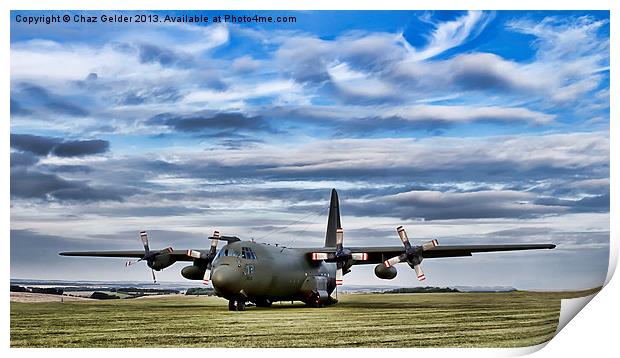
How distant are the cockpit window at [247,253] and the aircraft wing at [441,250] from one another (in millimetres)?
3863

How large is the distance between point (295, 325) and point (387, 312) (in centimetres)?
297

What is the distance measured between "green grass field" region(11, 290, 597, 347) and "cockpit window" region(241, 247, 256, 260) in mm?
3621

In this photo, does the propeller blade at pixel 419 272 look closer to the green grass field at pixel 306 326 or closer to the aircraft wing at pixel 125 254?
the green grass field at pixel 306 326

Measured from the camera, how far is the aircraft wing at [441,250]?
49.4ft

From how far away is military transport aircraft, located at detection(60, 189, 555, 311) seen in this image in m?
19.4

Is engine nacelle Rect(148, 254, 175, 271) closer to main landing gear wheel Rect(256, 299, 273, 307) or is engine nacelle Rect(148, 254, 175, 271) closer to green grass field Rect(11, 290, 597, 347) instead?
main landing gear wheel Rect(256, 299, 273, 307)

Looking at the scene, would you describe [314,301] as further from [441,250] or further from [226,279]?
[441,250]

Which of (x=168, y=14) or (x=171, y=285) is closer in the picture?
(x=168, y=14)

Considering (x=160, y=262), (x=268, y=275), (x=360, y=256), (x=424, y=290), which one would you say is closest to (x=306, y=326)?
(x=424, y=290)
